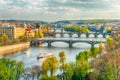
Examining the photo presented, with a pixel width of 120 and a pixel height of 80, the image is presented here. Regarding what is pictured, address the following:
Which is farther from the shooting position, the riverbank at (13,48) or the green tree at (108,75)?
the riverbank at (13,48)

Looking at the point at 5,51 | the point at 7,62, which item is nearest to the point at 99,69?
the point at 7,62

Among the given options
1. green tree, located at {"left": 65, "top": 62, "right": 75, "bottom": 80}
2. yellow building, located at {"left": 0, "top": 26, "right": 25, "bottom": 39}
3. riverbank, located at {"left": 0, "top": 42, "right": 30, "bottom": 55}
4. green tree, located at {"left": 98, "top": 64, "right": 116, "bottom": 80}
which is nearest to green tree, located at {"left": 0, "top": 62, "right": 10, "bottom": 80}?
green tree, located at {"left": 65, "top": 62, "right": 75, "bottom": 80}

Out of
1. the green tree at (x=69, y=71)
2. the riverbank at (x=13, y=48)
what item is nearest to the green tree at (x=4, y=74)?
the green tree at (x=69, y=71)

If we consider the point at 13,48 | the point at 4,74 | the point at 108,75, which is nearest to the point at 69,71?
the point at 108,75

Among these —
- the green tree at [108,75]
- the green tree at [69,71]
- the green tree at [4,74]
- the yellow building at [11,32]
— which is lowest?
the yellow building at [11,32]

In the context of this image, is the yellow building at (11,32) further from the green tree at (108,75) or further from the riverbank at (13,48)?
the green tree at (108,75)

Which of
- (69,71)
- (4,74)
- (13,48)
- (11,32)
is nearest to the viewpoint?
(4,74)

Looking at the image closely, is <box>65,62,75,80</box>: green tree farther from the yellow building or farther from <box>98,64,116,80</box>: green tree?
the yellow building

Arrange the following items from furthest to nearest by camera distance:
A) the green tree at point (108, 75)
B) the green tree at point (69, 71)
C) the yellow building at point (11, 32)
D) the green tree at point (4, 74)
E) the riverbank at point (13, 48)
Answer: the yellow building at point (11, 32) < the riverbank at point (13, 48) < the green tree at point (69, 71) < the green tree at point (108, 75) < the green tree at point (4, 74)

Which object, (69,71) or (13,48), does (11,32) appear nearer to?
(13,48)

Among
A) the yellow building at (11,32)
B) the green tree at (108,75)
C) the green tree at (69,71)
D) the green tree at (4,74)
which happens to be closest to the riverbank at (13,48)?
the yellow building at (11,32)

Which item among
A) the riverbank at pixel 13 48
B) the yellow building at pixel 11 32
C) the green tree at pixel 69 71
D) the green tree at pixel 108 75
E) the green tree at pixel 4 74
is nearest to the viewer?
the green tree at pixel 4 74

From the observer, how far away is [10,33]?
37438 mm

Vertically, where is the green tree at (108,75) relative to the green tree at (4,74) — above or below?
below
